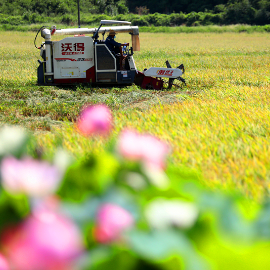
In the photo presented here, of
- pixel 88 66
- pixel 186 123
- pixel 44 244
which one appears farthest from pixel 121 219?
pixel 88 66

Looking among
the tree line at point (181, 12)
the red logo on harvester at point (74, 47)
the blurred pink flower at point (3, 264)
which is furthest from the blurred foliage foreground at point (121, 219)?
the tree line at point (181, 12)

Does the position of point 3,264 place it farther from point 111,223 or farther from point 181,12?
point 181,12

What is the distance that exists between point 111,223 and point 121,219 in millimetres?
21

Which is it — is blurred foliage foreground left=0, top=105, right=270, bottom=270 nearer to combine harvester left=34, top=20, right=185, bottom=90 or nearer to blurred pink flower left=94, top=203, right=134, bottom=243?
blurred pink flower left=94, top=203, right=134, bottom=243

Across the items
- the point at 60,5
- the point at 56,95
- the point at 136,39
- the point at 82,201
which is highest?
the point at 60,5

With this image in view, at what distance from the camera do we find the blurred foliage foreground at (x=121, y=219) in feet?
1.88

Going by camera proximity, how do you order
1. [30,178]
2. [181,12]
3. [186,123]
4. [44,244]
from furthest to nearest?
1. [181,12]
2. [186,123]
3. [30,178]
4. [44,244]

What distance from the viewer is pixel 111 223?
2.08 feet


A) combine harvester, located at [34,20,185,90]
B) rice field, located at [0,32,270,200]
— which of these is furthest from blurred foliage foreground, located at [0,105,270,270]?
combine harvester, located at [34,20,185,90]

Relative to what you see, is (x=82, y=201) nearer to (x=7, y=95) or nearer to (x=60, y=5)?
(x=7, y=95)

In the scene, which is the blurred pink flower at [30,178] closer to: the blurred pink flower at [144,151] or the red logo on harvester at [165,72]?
the blurred pink flower at [144,151]

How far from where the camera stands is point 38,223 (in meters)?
0.61

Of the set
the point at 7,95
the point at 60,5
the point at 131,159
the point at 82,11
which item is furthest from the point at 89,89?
the point at 82,11

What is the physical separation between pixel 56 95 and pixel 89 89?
830 mm
